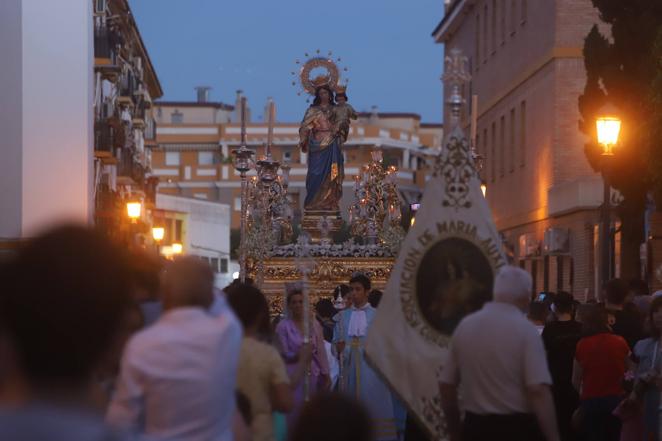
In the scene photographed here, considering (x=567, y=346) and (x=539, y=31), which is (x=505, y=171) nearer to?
(x=539, y=31)

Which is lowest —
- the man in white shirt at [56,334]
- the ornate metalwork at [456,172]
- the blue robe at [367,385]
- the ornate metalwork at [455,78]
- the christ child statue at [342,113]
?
the blue robe at [367,385]

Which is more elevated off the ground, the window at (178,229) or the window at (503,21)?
the window at (503,21)

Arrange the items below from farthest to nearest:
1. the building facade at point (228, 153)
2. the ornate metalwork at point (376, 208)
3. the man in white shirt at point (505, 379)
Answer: the building facade at point (228, 153), the ornate metalwork at point (376, 208), the man in white shirt at point (505, 379)

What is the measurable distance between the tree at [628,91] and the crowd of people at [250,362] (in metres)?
12.1

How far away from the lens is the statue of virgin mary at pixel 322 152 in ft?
86.1

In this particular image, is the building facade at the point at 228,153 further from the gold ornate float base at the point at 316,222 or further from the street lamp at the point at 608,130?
the street lamp at the point at 608,130

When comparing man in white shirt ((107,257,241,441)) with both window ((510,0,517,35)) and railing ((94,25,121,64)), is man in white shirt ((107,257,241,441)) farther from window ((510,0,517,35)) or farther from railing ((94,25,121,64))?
railing ((94,25,121,64))

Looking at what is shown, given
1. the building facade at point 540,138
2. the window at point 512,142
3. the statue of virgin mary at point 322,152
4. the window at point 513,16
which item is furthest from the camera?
the window at point 512,142

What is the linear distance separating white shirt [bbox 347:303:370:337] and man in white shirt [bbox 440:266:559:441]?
19.0 ft

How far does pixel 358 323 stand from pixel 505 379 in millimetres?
5965

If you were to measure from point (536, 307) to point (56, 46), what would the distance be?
25.8 meters

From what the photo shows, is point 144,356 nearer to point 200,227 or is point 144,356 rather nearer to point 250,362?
point 250,362

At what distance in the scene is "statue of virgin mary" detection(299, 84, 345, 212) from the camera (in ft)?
86.1

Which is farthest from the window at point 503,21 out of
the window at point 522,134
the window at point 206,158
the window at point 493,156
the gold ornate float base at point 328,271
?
the window at point 206,158
